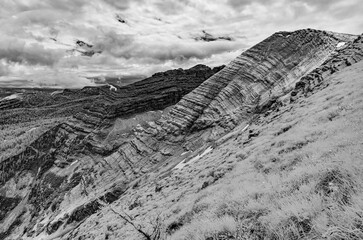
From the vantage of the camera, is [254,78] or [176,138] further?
[254,78]

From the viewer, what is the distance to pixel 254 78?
212 ft

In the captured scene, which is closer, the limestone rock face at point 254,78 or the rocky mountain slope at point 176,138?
the rocky mountain slope at point 176,138

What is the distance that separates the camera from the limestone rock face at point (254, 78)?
60500 mm

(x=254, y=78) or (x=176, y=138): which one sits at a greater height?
(x=254, y=78)

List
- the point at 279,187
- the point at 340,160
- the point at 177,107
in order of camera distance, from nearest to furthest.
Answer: the point at 340,160
the point at 279,187
the point at 177,107

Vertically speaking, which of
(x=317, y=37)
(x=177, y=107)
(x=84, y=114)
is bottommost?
(x=84, y=114)

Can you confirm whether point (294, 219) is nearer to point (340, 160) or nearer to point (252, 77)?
point (340, 160)

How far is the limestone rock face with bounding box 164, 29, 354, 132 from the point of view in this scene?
6050cm

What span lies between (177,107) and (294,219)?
216ft

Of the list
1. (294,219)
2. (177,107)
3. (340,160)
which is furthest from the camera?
(177,107)

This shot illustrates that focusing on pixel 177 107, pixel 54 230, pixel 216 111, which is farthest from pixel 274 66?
pixel 54 230

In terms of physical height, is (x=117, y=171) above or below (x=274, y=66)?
below

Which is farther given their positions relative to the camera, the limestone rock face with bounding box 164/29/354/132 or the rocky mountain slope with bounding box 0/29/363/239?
the limestone rock face with bounding box 164/29/354/132

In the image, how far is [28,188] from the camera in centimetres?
10144
